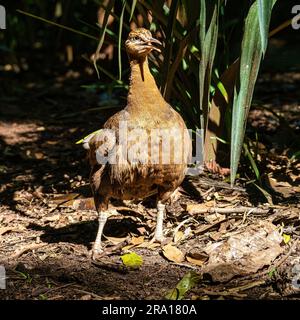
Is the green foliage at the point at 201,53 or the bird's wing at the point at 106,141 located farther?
the bird's wing at the point at 106,141

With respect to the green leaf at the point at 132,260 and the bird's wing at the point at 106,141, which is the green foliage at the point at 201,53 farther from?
the green leaf at the point at 132,260

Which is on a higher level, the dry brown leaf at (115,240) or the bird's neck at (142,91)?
the bird's neck at (142,91)

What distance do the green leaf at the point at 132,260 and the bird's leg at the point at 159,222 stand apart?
316 mm

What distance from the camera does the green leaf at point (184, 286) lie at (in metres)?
4.15

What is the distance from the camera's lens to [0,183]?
6.54 m

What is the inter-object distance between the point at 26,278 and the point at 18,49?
21.6ft

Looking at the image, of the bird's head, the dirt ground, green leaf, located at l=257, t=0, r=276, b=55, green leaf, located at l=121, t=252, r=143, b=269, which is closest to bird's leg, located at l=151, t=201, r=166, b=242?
the dirt ground

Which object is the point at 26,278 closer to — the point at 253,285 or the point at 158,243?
the point at 158,243

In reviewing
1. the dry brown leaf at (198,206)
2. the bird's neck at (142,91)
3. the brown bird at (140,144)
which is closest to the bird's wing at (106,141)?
the brown bird at (140,144)

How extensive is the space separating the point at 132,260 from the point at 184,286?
Answer: 55 centimetres

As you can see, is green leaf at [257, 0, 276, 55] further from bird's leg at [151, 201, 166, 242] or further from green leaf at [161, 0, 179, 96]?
bird's leg at [151, 201, 166, 242]

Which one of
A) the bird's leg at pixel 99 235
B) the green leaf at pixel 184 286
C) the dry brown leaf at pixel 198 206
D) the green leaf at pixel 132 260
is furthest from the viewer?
the dry brown leaf at pixel 198 206

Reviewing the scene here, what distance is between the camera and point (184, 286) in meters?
4.25

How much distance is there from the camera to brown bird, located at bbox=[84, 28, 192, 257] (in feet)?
15.5
